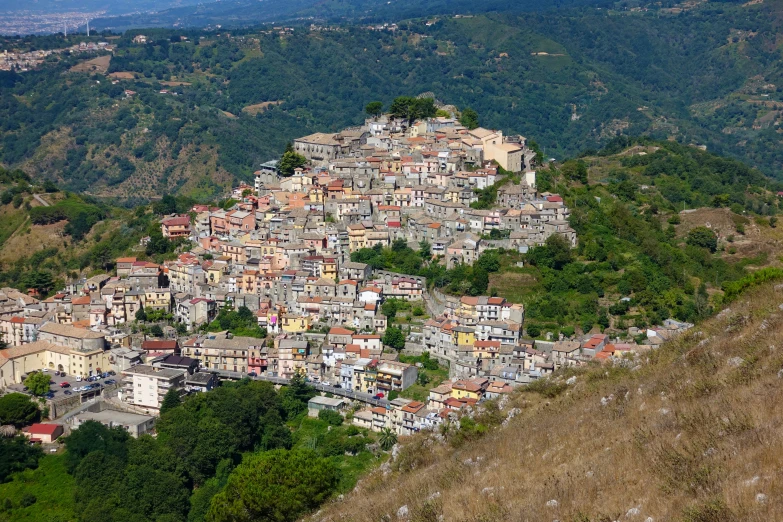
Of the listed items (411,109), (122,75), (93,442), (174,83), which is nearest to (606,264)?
(411,109)

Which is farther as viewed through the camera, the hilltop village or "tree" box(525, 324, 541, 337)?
"tree" box(525, 324, 541, 337)

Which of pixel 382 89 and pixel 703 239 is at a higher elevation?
pixel 703 239

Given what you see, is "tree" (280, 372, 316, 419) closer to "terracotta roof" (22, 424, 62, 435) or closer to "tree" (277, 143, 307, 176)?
"terracotta roof" (22, 424, 62, 435)

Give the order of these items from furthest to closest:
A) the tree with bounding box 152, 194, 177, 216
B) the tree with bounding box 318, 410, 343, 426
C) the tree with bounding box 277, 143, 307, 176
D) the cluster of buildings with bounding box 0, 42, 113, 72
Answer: the cluster of buildings with bounding box 0, 42, 113, 72
the tree with bounding box 152, 194, 177, 216
the tree with bounding box 277, 143, 307, 176
the tree with bounding box 318, 410, 343, 426

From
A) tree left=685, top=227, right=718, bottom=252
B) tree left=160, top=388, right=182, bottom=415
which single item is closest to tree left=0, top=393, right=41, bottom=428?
tree left=160, top=388, right=182, bottom=415

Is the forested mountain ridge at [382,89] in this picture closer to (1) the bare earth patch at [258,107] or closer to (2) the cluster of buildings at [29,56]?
(1) the bare earth patch at [258,107]

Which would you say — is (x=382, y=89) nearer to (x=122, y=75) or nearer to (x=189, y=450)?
(x=122, y=75)
